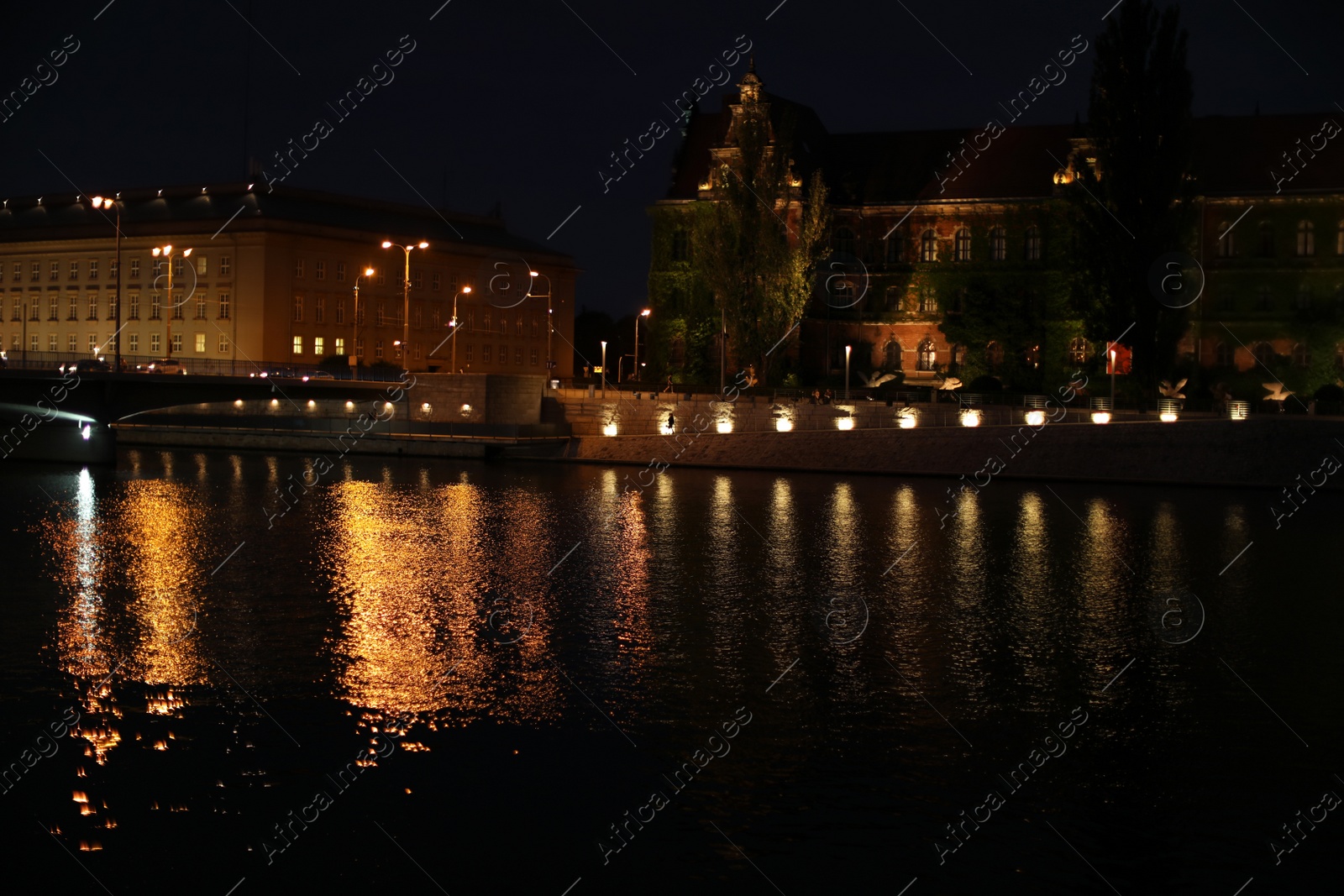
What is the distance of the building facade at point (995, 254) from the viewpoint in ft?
235

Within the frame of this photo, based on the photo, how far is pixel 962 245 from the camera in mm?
79062

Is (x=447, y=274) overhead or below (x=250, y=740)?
overhead

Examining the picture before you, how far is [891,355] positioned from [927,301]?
144 inches

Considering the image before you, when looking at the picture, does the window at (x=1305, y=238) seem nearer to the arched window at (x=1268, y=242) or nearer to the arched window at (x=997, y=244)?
the arched window at (x=1268, y=242)

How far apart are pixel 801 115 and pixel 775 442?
101 feet

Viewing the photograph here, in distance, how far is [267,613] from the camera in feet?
67.0

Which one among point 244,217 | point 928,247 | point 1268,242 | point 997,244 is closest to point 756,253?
point 928,247

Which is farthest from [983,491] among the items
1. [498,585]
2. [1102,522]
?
[498,585]

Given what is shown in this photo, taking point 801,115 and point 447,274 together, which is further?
point 447,274

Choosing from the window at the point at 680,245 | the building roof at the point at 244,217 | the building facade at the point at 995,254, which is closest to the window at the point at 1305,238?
the building facade at the point at 995,254

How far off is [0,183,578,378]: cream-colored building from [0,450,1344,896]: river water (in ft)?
229

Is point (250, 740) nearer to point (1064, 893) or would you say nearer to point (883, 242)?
point (1064, 893)

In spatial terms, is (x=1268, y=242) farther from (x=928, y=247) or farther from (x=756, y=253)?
(x=756, y=253)

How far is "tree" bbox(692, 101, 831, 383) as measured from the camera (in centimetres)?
6706
